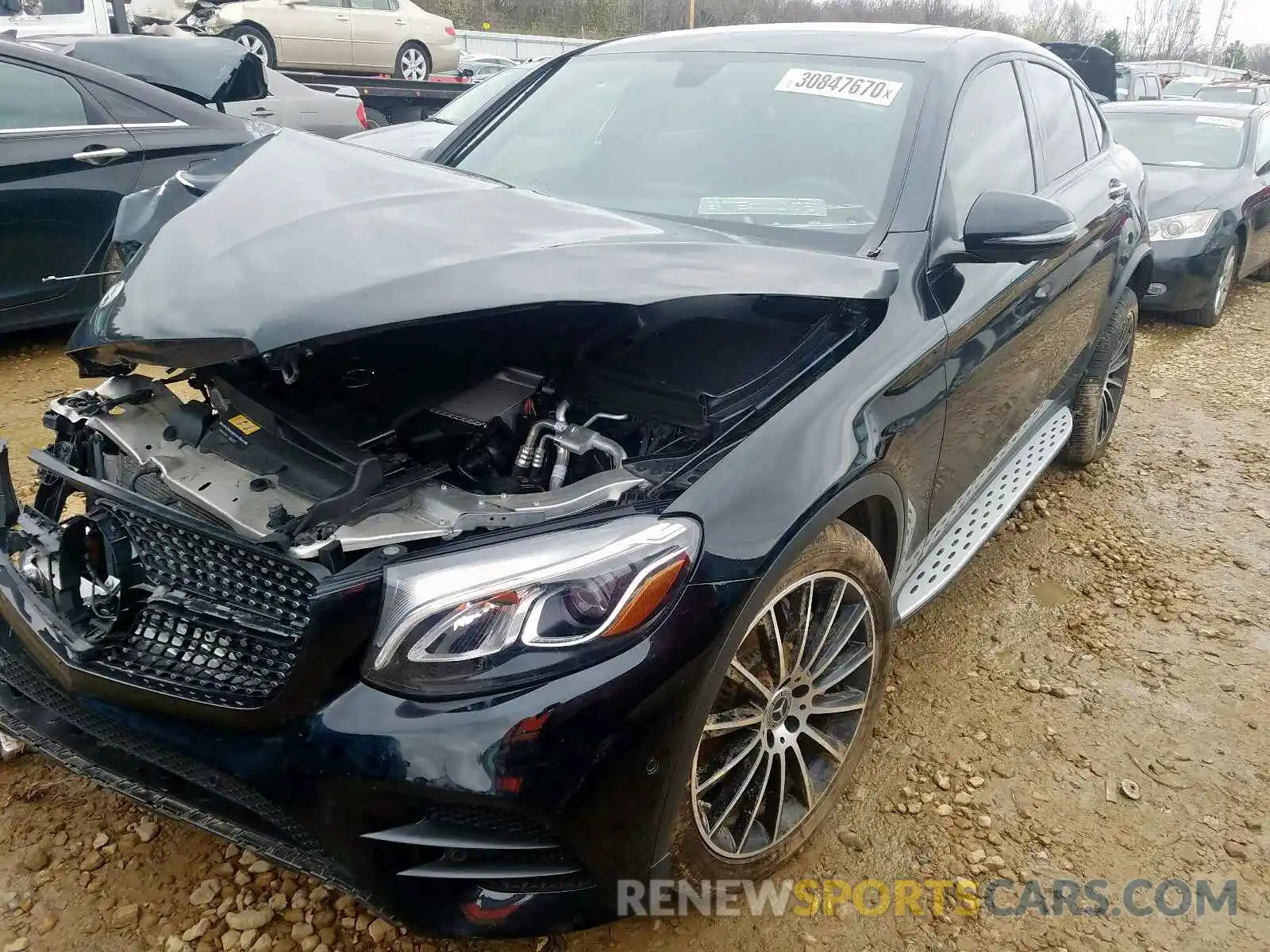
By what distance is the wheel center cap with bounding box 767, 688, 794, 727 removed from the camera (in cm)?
180

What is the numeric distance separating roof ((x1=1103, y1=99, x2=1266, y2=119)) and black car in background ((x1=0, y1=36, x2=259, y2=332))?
284 inches

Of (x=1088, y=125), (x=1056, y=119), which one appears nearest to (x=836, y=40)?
(x=1056, y=119)

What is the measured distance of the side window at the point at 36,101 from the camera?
4250mm

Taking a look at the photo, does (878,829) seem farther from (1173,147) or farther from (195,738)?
(1173,147)

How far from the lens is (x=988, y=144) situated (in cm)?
268

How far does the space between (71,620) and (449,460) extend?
2.51 feet

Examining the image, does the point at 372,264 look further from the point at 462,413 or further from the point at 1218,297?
the point at 1218,297

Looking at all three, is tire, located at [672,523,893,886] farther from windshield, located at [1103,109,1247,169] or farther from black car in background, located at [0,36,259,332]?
windshield, located at [1103,109,1247,169]

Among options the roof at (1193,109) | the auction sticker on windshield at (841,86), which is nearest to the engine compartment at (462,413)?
the auction sticker on windshield at (841,86)

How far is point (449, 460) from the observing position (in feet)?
6.19

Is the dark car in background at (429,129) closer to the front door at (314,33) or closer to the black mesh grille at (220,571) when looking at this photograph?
the black mesh grille at (220,571)

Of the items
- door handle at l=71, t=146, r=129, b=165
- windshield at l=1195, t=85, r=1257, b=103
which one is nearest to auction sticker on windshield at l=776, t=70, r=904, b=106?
door handle at l=71, t=146, r=129, b=165

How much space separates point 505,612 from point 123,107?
14.7ft

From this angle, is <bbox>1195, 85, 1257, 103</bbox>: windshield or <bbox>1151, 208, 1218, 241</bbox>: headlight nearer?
<bbox>1151, 208, 1218, 241</bbox>: headlight
